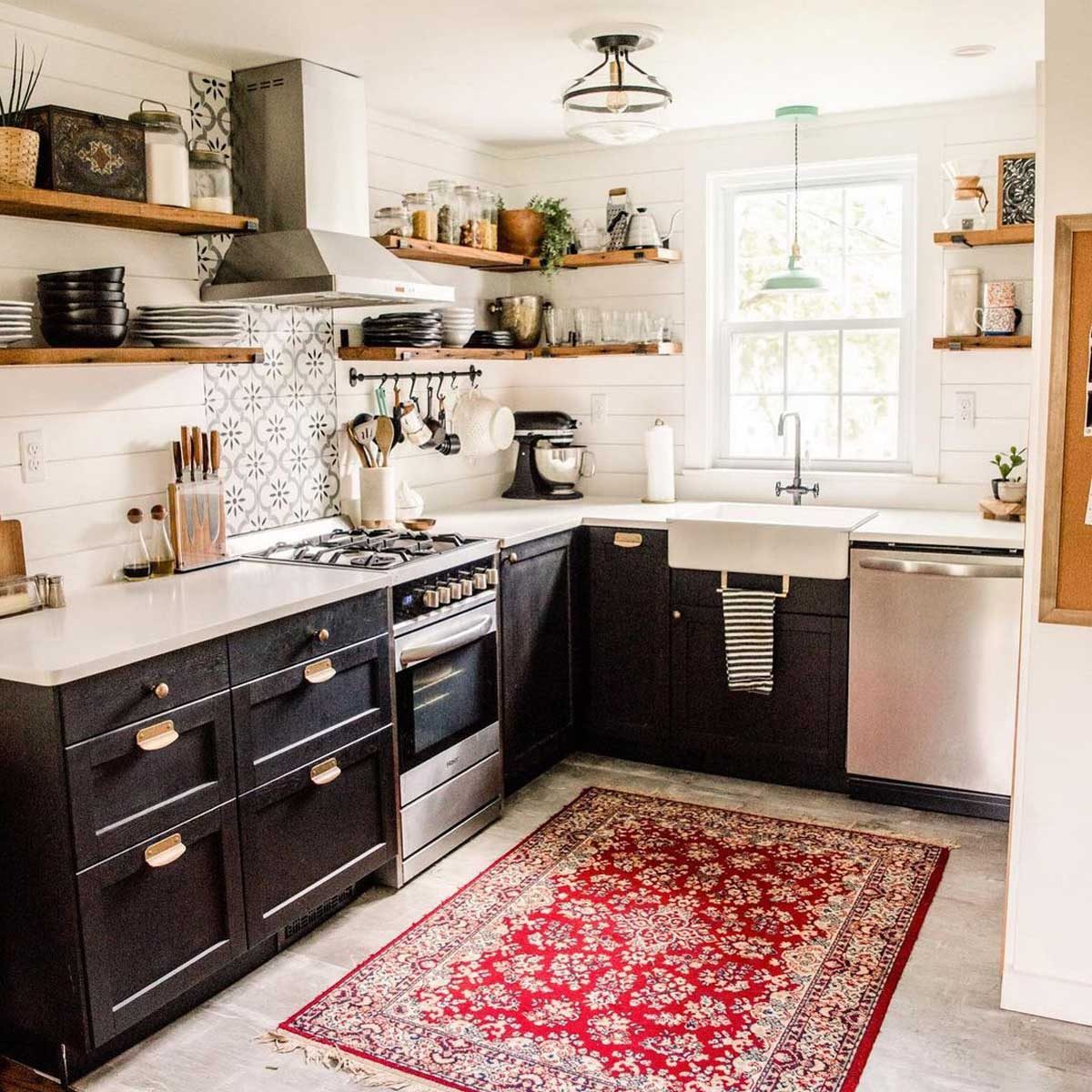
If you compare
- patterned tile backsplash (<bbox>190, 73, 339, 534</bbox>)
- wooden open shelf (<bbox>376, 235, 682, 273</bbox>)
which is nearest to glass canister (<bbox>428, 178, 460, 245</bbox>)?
wooden open shelf (<bbox>376, 235, 682, 273</bbox>)

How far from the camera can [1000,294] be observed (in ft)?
13.5

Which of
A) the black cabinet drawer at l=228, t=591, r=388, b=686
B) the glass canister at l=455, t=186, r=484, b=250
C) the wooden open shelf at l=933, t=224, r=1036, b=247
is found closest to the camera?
the black cabinet drawer at l=228, t=591, r=388, b=686

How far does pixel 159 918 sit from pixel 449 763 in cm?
116

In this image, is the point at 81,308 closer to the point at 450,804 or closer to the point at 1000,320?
the point at 450,804

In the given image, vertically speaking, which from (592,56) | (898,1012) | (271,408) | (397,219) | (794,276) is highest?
(592,56)

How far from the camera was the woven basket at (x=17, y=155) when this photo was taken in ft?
8.68

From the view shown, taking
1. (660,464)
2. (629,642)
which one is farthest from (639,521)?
(660,464)

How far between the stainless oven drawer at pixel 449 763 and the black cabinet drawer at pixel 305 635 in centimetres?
48

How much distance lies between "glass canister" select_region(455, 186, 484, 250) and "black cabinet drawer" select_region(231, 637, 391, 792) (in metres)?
1.86

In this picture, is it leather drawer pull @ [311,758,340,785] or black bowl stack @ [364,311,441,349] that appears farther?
black bowl stack @ [364,311,441,349]

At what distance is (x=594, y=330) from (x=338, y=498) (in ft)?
4.67

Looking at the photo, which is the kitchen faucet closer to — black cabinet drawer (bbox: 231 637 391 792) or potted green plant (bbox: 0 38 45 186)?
black cabinet drawer (bbox: 231 637 391 792)

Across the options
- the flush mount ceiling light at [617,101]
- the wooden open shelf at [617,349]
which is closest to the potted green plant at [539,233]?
the wooden open shelf at [617,349]

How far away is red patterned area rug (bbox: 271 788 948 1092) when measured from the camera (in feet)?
8.27
